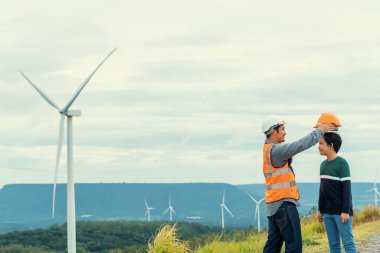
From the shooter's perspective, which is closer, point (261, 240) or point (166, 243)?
point (166, 243)

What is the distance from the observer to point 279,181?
8.11 metres

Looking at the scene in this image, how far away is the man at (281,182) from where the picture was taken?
8070 millimetres

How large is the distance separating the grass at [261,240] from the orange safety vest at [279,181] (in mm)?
4308

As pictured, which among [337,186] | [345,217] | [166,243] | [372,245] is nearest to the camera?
[345,217]

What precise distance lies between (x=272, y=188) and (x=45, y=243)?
92443mm

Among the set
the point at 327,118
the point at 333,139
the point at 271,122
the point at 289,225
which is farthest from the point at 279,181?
the point at 333,139

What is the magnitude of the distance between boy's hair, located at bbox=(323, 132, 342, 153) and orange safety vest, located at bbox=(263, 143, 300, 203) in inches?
37.6

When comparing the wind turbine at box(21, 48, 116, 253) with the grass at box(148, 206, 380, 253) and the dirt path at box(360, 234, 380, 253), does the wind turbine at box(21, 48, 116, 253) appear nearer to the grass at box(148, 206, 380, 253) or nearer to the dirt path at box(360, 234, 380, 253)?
the grass at box(148, 206, 380, 253)

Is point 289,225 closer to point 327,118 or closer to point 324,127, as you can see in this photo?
point 324,127

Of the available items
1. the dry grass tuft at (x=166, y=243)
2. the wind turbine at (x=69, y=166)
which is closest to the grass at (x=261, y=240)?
the dry grass tuft at (x=166, y=243)

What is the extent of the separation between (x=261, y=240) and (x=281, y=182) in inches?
272

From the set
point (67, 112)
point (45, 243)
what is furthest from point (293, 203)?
point (45, 243)

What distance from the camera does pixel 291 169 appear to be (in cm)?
825

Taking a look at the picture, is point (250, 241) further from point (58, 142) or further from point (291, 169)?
point (291, 169)
